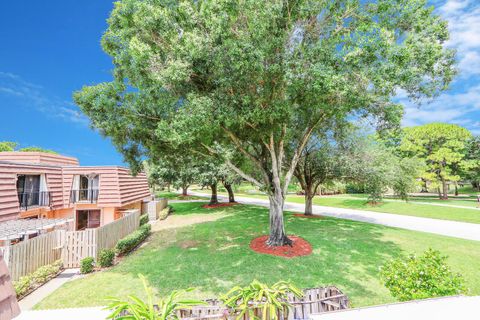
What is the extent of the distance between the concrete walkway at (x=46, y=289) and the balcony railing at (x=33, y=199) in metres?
6.66

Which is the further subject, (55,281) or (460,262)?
(460,262)

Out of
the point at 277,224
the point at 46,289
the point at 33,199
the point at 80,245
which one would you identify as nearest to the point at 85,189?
the point at 33,199

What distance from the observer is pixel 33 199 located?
1362cm

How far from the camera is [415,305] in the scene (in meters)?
3.14

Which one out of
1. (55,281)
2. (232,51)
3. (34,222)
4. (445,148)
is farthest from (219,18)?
(445,148)

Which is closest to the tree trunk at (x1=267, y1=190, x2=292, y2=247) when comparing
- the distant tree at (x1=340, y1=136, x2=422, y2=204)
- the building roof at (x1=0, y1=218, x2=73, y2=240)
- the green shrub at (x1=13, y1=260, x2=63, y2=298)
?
the distant tree at (x1=340, y1=136, x2=422, y2=204)

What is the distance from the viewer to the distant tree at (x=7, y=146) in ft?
147

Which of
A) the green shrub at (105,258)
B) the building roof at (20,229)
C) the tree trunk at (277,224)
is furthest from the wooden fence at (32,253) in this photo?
the tree trunk at (277,224)

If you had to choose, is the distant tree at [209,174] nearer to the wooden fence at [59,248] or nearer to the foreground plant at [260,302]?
the wooden fence at [59,248]

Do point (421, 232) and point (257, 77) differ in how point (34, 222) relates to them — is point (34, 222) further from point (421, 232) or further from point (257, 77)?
point (421, 232)

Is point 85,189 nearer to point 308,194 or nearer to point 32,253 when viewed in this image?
point 32,253

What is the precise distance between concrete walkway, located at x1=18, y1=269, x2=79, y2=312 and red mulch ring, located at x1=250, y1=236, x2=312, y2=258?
6.88 m

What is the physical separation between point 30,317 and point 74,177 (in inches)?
615

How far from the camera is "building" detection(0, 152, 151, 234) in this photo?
13406 mm
